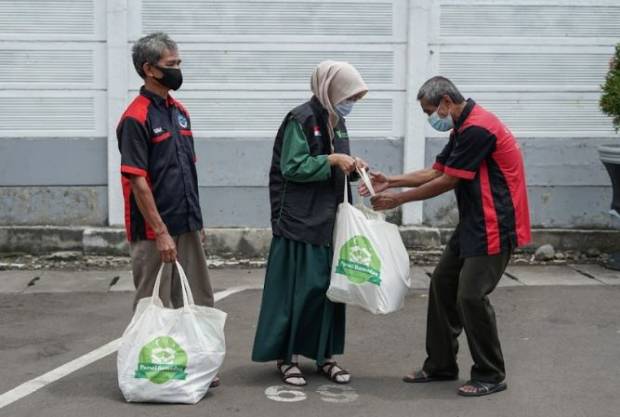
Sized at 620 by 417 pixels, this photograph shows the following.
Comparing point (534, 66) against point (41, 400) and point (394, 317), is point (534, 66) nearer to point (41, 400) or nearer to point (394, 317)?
point (394, 317)

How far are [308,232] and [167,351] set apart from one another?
100 centimetres

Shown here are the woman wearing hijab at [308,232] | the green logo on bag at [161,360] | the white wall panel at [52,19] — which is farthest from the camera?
the white wall panel at [52,19]

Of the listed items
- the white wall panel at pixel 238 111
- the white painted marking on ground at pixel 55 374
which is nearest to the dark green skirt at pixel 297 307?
the white painted marking on ground at pixel 55 374

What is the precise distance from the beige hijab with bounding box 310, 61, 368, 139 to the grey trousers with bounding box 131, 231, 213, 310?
1.02 meters

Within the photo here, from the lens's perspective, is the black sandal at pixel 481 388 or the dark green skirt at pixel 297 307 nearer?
the black sandal at pixel 481 388

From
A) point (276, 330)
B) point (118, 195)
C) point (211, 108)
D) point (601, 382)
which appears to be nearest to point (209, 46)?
point (211, 108)

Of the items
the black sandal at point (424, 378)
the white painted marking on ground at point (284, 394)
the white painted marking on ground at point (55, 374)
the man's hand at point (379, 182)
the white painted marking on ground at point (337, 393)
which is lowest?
the white painted marking on ground at point (55, 374)

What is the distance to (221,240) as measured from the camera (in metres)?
8.95

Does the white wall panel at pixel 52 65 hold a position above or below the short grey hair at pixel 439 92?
above

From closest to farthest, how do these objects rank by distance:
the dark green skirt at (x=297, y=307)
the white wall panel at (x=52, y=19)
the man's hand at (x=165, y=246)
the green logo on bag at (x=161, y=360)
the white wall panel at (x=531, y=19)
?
1. the green logo on bag at (x=161, y=360)
2. the man's hand at (x=165, y=246)
3. the dark green skirt at (x=297, y=307)
4. the white wall panel at (x=52, y=19)
5. the white wall panel at (x=531, y=19)

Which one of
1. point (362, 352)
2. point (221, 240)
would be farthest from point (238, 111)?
point (362, 352)

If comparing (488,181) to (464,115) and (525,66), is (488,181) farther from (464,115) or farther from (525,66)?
(525,66)

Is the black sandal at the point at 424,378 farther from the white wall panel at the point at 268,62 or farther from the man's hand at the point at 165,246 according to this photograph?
the white wall panel at the point at 268,62

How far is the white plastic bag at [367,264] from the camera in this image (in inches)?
204
